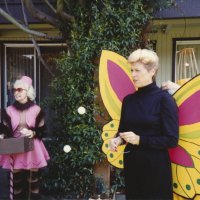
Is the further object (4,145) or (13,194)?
(13,194)

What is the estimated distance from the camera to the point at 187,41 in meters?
6.29

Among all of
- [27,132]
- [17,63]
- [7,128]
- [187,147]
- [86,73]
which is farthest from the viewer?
[17,63]

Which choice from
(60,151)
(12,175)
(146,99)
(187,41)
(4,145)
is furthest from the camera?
(187,41)

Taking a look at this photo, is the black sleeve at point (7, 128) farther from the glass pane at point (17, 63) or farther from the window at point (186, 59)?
the window at point (186, 59)

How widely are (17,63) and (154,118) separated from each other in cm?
487

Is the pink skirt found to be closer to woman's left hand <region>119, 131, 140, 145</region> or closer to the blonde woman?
the blonde woman

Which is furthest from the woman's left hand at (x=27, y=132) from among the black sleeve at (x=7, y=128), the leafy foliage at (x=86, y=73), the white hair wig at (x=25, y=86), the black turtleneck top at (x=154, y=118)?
the black turtleneck top at (x=154, y=118)

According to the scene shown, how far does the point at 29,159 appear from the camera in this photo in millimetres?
3904

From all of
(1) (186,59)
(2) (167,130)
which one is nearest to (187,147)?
(2) (167,130)

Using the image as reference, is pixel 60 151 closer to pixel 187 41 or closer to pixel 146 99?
pixel 146 99

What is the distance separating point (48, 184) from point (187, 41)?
11.6 ft

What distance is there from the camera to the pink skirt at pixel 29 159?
153 inches

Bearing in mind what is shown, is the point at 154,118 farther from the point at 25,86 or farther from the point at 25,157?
the point at 25,157

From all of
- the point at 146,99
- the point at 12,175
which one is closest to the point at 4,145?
the point at 12,175
